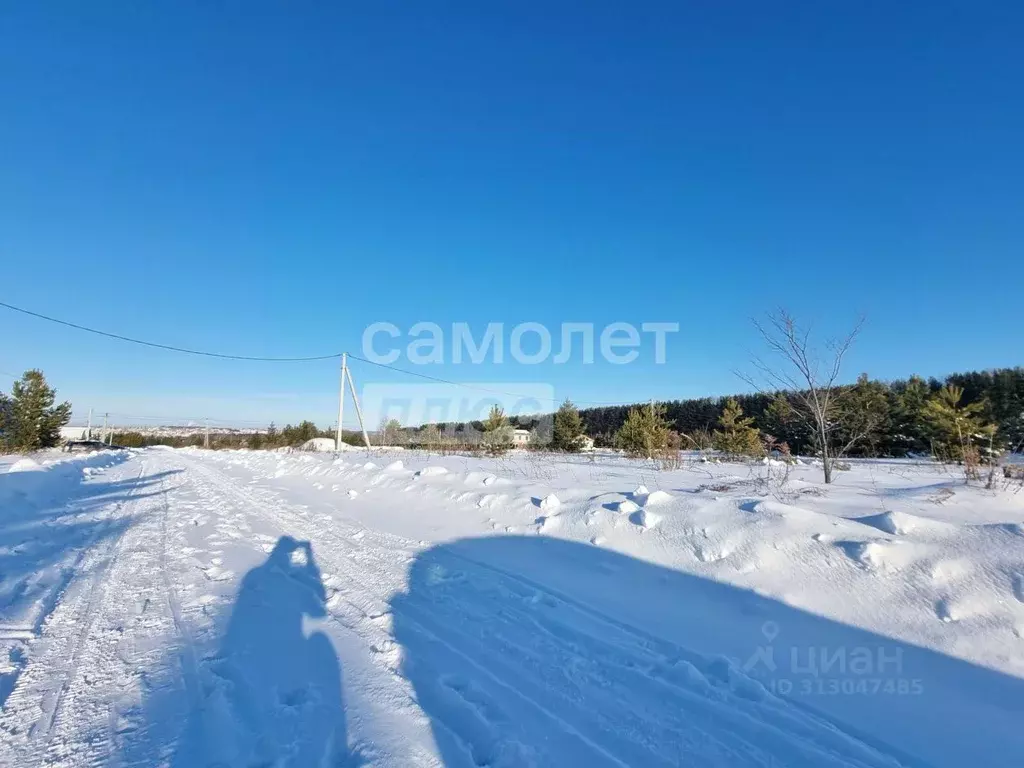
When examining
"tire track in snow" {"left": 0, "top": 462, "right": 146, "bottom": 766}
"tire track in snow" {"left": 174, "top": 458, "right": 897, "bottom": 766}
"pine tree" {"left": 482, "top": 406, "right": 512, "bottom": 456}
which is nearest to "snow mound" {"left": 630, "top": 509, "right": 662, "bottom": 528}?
"tire track in snow" {"left": 174, "top": 458, "right": 897, "bottom": 766}

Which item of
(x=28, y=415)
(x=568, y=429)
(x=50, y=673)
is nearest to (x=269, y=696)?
(x=50, y=673)

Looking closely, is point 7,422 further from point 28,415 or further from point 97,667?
point 97,667

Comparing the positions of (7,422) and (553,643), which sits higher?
(7,422)

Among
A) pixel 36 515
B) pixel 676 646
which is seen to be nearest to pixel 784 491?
pixel 676 646

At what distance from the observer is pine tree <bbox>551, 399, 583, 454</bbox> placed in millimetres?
21219

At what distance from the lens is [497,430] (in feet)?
68.0

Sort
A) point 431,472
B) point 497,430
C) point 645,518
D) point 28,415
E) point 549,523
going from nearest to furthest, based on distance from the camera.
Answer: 1. point 645,518
2. point 549,523
3. point 431,472
4. point 497,430
5. point 28,415

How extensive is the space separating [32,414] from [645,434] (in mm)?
37119

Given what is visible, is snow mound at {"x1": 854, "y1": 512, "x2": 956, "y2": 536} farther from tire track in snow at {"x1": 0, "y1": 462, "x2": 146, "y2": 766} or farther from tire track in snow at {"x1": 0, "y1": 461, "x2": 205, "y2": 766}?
tire track in snow at {"x1": 0, "y1": 462, "x2": 146, "y2": 766}

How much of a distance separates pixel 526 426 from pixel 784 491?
28.6 metres

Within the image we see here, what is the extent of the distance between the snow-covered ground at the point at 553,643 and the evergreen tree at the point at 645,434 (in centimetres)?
910


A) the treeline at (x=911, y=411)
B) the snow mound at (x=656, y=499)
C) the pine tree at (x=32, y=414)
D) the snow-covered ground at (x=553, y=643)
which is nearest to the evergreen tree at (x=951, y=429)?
the treeline at (x=911, y=411)

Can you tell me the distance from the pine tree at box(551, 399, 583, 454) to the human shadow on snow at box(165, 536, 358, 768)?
1852cm

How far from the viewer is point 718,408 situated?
34.7 meters
